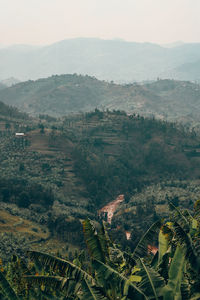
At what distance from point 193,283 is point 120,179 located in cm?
13512

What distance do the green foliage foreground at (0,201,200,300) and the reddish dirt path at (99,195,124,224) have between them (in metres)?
101

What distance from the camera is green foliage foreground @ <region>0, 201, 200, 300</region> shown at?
15.9m

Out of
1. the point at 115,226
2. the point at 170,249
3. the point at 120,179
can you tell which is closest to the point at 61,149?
the point at 120,179

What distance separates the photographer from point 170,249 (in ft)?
63.6

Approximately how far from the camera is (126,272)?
20016mm

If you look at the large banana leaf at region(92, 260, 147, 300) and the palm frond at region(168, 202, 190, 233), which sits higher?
the palm frond at region(168, 202, 190, 233)

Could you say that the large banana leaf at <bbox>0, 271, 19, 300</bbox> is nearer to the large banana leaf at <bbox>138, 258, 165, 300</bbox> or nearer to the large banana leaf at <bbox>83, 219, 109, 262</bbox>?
the large banana leaf at <bbox>83, 219, 109, 262</bbox>

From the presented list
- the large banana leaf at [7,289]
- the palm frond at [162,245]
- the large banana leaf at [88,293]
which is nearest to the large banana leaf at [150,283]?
the large banana leaf at [88,293]

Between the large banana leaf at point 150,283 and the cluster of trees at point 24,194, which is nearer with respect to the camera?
the large banana leaf at point 150,283

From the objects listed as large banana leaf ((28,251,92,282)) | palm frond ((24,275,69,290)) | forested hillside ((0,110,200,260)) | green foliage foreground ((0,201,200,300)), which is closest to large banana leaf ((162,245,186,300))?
green foliage foreground ((0,201,200,300))

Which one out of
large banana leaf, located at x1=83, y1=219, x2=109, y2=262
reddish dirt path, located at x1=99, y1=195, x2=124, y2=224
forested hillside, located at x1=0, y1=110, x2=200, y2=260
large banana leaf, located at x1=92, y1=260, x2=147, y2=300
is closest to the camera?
large banana leaf, located at x1=92, y1=260, x2=147, y2=300

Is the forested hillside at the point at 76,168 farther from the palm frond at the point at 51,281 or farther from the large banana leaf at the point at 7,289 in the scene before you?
the large banana leaf at the point at 7,289

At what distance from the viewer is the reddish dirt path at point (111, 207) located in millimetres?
125738

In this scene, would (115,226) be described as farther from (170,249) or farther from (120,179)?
(170,249)
